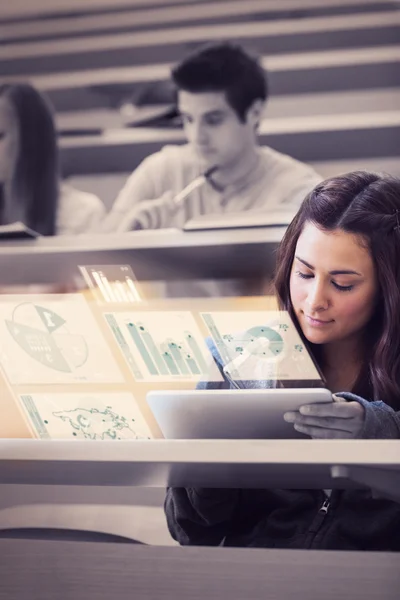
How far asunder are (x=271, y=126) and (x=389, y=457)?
1.04m

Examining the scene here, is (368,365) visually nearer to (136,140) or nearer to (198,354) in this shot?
(198,354)

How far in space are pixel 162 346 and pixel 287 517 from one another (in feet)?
1.18

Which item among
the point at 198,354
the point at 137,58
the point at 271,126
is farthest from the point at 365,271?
the point at 137,58

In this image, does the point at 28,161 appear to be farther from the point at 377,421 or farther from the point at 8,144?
the point at 377,421

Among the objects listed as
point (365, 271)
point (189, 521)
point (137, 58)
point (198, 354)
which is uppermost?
point (137, 58)

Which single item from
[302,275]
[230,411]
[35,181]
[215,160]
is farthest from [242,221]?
[35,181]

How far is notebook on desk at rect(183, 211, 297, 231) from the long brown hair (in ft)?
0.45

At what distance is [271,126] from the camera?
1.74 metres

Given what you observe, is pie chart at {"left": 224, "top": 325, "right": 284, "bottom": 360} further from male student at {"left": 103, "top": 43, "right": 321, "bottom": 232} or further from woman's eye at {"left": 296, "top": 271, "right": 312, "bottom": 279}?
male student at {"left": 103, "top": 43, "right": 321, "bottom": 232}

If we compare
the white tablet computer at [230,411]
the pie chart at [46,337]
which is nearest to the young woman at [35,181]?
the pie chart at [46,337]

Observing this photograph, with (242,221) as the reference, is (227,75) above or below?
above

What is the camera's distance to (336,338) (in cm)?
123

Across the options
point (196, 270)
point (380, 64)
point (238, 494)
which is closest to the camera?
point (238, 494)

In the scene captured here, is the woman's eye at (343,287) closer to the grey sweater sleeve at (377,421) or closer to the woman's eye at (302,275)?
the woman's eye at (302,275)
